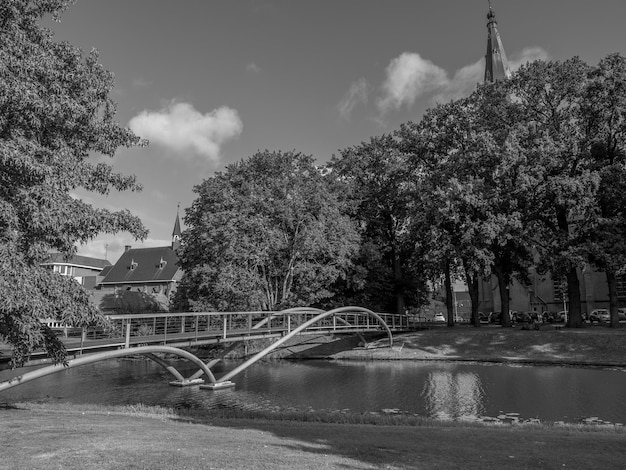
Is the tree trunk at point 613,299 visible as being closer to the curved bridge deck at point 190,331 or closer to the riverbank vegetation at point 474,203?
the riverbank vegetation at point 474,203

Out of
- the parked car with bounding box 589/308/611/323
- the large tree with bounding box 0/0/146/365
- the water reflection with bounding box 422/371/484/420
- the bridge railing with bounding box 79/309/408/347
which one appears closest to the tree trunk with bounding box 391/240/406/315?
the bridge railing with bounding box 79/309/408/347

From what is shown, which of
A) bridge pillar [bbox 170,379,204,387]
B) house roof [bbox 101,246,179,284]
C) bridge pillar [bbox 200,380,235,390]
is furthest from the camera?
house roof [bbox 101,246,179,284]

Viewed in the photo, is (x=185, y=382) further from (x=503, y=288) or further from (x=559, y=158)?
(x=559, y=158)

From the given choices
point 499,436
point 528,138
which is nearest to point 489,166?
point 528,138

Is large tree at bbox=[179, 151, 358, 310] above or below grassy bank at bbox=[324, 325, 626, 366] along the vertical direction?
above

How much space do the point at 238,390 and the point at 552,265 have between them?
2353cm

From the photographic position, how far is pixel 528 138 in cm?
3706

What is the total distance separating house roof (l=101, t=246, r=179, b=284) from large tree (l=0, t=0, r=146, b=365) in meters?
69.1

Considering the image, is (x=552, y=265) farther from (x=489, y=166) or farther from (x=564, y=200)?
(x=489, y=166)

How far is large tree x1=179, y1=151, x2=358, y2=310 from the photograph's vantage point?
120 feet

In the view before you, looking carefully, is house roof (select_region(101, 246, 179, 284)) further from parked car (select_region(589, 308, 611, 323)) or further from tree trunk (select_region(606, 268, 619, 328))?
tree trunk (select_region(606, 268, 619, 328))

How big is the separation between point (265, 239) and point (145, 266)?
51427mm

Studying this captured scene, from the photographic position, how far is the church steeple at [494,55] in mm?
91000

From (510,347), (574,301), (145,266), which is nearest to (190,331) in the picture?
(510,347)
